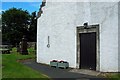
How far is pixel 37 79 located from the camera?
1197cm

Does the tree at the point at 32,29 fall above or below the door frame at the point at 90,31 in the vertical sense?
above

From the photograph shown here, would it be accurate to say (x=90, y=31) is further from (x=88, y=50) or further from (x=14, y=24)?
(x=14, y=24)

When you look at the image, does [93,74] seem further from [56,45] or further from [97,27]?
[56,45]

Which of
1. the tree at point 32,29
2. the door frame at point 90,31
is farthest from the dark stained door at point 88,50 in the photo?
the tree at point 32,29

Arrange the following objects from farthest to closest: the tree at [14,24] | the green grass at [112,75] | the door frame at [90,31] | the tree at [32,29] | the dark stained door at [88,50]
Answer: the tree at [32,29]
the tree at [14,24]
the dark stained door at [88,50]
the door frame at [90,31]
the green grass at [112,75]

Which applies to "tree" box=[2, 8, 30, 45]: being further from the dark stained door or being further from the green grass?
the green grass

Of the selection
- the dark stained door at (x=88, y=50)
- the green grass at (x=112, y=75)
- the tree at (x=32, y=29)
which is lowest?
the green grass at (x=112, y=75)

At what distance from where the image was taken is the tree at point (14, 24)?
238 ft

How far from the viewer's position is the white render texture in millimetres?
15922

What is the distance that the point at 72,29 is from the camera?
18.4 metres

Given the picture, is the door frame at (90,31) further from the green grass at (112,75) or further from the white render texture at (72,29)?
the green grass at (112,75)

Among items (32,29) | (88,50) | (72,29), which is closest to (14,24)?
(32,29)

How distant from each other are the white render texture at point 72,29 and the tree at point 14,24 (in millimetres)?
50638

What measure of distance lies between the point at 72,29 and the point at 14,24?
60.8 m
